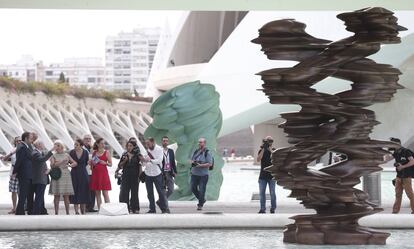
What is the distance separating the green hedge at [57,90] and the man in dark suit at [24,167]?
117ft

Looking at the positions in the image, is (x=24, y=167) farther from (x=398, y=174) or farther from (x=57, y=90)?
(x=57, y=90)

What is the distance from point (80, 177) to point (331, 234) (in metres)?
4.56

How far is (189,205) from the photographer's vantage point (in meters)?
13.1

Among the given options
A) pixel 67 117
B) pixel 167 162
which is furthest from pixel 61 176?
pixel 67 117

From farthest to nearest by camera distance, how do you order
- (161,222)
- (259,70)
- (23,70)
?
(23,70)
(259,70)
(161,222)

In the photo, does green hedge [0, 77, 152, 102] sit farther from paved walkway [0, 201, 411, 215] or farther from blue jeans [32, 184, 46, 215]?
blue jeans [32, 184, 46, 215]

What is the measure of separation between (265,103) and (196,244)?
15498mm

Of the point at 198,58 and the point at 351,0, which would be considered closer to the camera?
the point at 351,0

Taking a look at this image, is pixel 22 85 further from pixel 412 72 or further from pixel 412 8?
pixel 412 8

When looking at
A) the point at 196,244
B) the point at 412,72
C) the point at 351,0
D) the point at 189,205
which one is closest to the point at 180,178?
the point at 189,205

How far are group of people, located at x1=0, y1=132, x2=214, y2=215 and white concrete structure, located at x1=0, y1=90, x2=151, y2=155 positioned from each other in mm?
30455

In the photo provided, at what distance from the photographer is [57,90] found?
4991cm

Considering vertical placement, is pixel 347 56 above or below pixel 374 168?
above

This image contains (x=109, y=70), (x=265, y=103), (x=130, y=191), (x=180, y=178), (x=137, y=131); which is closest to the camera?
(x=130, y=191)
